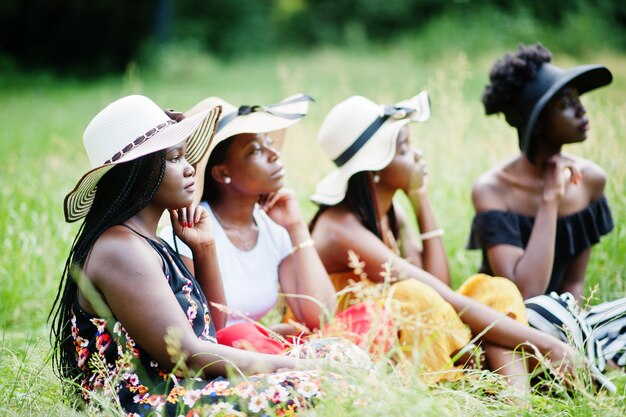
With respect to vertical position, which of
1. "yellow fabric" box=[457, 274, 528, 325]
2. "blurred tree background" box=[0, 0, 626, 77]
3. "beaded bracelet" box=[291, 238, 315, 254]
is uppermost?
"blurred tree background" box=[0, 0, 626, 77]

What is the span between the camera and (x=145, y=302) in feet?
7.75

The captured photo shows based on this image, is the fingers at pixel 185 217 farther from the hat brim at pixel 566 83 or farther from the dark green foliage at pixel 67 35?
the dark green foliage at pixel 67 35

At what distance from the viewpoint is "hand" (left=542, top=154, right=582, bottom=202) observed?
3883 mm

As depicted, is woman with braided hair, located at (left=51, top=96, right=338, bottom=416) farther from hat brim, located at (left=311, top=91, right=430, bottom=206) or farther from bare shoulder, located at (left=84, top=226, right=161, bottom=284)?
hat brim, located at (left=311, top=91, right=430, bottom=206)

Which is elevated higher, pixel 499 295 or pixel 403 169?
pixel 403 169

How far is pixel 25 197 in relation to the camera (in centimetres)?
565

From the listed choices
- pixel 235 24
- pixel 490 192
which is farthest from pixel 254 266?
pixel 235 24

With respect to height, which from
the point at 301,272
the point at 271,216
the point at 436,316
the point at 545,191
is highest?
the point at 545,191

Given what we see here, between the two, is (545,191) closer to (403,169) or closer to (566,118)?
(566,118)

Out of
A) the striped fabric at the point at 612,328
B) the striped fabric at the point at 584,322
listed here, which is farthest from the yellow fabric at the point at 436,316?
the striped fabric at the point at 612,328

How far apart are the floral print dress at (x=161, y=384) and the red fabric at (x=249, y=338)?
39 centimetres

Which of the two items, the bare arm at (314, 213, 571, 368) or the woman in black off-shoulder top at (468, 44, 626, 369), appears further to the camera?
the woman in black off-shoulder top at (468, 44, 626, 369)

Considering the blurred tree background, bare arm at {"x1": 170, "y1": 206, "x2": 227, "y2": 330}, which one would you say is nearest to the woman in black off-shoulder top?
bare arm at {"x1": 170, "y1": 206, "x2": 227, "y2": 330}

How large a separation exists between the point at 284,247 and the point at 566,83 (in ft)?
5.75
